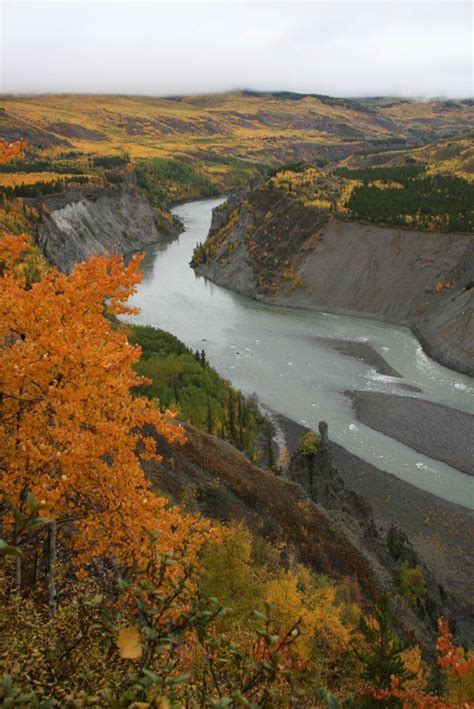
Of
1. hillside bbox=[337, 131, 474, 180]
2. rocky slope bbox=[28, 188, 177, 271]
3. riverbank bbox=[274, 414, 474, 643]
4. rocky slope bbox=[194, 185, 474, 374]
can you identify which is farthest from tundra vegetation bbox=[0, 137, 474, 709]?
hillside bbox=[337, 131, 474, 180]

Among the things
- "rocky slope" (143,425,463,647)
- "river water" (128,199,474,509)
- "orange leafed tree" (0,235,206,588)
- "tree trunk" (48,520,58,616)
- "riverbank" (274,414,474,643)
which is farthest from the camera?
"river water" (128,199,474,509)

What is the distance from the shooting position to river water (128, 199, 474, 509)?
156 ft

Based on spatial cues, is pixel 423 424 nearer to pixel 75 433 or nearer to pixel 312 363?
pixel 312 363

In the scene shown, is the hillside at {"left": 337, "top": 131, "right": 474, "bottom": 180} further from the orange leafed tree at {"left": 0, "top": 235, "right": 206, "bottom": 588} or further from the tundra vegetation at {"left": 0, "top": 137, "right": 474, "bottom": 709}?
the orange leafed tree at {"left": 0, "top": 235, "right": 206, "bottom": 588}

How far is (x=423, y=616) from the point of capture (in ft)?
90.6

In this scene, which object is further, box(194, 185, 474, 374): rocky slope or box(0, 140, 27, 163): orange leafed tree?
box(194, 185, 474, 374): rocky slope

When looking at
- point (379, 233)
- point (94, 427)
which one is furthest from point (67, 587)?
point (379, 233)

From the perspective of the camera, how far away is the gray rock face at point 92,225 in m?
104

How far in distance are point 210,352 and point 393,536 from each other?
4262 cm

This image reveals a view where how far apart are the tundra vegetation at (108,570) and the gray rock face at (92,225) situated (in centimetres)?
8991

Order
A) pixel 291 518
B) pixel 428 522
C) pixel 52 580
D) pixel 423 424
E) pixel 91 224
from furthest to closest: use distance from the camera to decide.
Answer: pixel 91 224 < pixel 423 424 < pixel 428 522 < pixel 291 518 < pixel 52 580

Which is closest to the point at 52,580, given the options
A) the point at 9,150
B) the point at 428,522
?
the point at 9,150

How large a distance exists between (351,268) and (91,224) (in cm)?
6001

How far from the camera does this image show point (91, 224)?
123125 mm
